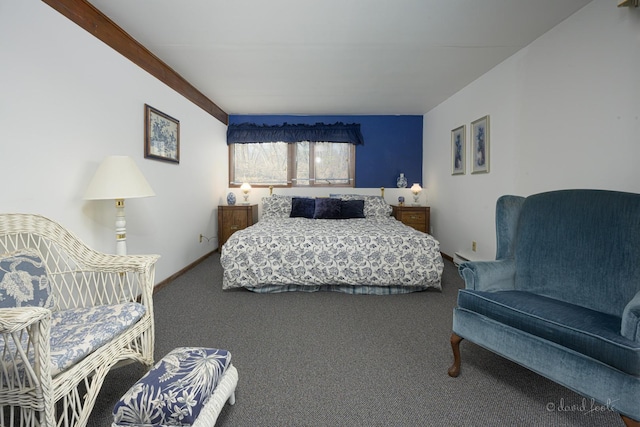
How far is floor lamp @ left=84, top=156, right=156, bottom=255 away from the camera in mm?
2035

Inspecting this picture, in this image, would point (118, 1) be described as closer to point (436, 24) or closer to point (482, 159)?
point (436, 24)

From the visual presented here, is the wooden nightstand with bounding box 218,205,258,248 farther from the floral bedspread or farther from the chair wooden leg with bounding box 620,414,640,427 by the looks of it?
the chair wooden leg with bounding box 620,414,640,427

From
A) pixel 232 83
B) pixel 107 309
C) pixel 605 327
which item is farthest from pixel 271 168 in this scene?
pixel 605 327

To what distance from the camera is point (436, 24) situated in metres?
2.49

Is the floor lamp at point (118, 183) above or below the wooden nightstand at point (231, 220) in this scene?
above

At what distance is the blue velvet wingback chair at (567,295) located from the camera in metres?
1.18

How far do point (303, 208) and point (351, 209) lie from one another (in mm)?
720

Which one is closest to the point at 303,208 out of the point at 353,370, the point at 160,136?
the point at 160,136

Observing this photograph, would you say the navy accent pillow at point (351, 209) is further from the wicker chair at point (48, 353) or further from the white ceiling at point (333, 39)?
the wicker chair at point (48, 353)

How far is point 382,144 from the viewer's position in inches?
215

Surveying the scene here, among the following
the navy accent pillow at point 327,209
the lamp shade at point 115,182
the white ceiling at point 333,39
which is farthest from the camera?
the navy accent pillow at point 327,209

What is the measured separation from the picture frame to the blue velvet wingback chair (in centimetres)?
177

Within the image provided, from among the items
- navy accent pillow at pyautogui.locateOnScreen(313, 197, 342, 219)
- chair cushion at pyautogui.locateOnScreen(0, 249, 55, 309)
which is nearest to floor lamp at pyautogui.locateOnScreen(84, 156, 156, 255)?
chair cushion at pyautogui.locateOnScreen(0, 249, 55, 309)

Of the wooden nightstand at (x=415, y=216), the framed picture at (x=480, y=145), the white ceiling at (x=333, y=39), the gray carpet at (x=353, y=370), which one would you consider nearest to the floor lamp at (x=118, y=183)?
the gray carpet at (x=353, y=370)
